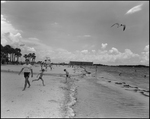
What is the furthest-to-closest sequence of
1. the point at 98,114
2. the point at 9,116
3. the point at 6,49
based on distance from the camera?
the point at 6,49, the point at 98,114, the point at 9,116

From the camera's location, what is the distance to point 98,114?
268 inches

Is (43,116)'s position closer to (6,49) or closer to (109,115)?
(109,115)

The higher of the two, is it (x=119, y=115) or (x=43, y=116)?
(x=43, y=116)

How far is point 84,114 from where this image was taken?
21.7ft

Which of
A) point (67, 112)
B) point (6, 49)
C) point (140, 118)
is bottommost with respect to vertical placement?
point (140, 118)

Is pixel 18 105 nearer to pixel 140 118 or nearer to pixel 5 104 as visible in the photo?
pixel 5 104

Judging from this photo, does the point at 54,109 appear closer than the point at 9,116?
No

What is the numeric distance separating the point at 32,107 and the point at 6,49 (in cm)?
8138

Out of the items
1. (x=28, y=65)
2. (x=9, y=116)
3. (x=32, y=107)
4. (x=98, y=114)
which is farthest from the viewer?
(x=28, y=65)

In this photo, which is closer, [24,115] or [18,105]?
[24,115]

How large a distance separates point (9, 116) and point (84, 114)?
3.58 meters

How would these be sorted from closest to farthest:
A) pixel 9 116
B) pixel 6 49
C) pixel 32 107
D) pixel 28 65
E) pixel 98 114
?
1. pixel 9 116
2. pixel 32 107
3. pixel 98 114
4. pixel 28 65
5. pixel 6 49

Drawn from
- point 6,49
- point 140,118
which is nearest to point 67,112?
point 140,118

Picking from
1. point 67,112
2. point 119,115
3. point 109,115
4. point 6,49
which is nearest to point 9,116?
point 67,112
